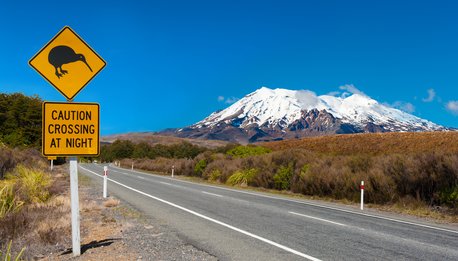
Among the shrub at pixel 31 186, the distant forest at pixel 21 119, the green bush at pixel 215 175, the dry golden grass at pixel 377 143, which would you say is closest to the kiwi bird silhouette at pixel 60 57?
the shrub at pixel 31 186

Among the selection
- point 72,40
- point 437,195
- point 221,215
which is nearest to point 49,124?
point 72,40

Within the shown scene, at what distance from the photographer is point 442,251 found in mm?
7465

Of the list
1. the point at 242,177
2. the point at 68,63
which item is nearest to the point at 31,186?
the point at 68,63

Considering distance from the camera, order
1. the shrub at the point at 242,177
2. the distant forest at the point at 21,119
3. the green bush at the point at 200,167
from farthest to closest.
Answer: the distant forest at the point at 21,119
the green bush at the point at 200,167
the shrub at the point at 242,177

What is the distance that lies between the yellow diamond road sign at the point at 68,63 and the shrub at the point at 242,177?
2093cm

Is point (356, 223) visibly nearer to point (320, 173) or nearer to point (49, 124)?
point (49, 124)

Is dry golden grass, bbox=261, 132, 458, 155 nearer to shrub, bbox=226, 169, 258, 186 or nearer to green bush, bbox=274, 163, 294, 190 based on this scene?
shrub, bbox=226, 169, 258, 186

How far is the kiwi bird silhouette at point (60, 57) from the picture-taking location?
643cm

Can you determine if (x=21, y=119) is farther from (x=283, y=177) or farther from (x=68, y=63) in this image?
(x=68, y=63)

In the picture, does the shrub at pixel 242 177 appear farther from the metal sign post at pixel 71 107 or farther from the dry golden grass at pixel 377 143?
the dry golden grass at pixel 377 143

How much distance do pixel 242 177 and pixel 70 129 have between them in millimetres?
22465

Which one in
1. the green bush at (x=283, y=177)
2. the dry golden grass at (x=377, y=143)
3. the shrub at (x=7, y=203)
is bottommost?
the green bush at (x=283, y=177)

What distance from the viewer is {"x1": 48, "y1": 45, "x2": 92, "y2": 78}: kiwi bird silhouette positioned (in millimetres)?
6426

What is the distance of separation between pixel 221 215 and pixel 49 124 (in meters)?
6.67
